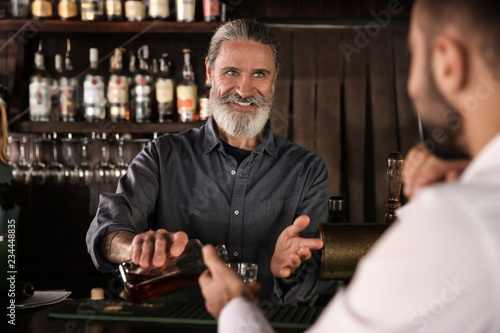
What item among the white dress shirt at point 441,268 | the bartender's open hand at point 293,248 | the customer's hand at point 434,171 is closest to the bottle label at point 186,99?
the bartender's open hand at point 293,248

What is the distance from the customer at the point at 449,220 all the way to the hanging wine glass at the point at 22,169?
2.54 metres

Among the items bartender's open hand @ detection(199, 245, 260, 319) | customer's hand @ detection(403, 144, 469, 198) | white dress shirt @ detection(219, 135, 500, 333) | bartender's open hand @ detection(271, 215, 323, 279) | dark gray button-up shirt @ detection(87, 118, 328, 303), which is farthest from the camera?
dark gray button-up shirt @ detection(87, 118, 328, 303)

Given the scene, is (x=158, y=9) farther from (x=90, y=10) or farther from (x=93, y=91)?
(x=93, y=91)

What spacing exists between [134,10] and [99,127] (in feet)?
2.08

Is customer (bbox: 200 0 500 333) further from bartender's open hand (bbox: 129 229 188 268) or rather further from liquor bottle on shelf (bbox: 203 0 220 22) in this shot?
liquor bottle on shelf (bbox: 203 0 220 22)

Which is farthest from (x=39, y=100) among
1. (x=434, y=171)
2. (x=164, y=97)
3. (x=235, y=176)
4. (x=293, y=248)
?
(x=434, y=171)

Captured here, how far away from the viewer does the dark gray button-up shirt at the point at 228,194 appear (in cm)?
190

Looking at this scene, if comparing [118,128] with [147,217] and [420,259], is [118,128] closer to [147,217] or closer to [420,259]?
[147,217]

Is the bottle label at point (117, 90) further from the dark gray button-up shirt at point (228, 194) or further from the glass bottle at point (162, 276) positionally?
the glass bottle at point (162, 276)

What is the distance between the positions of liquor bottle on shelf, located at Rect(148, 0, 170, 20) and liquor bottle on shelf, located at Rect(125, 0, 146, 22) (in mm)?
42

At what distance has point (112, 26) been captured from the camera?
2791 mm

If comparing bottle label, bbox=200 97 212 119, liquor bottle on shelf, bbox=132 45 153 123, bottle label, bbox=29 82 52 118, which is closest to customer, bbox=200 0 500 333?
bottle label, bbox=200 97 212 119

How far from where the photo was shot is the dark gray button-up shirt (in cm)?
190

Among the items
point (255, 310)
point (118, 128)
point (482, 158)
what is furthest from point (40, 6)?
point (482, 158)
